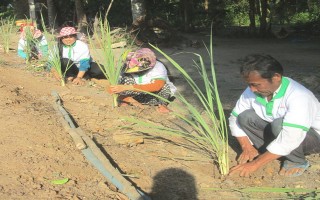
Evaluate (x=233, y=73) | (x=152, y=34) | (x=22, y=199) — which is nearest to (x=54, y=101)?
(x=22, y=199)

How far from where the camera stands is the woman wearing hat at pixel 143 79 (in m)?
3.62

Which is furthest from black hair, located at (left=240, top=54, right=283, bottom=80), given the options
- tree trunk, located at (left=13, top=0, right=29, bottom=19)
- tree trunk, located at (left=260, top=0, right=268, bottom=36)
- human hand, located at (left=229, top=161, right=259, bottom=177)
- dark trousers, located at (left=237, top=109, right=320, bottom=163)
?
tree trunk, located at (left=13, top=0, right=29, bottom=19)

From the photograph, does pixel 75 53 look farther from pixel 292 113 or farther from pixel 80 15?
pixel 80 15

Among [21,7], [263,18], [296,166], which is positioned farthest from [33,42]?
[21,7]

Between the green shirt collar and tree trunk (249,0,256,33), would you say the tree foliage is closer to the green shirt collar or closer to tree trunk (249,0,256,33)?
tree trunk (249,0,256,33)

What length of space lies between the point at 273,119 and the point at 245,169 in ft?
1.24

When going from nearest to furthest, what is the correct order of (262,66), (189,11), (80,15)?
(262,66), (80,15), (189,11)

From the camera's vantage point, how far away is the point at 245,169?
2.39 m

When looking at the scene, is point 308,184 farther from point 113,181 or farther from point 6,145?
point 6,145

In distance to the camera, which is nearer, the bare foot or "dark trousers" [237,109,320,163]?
"dark trousers" [237,109,320,163]

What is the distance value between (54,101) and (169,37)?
5.62 metres

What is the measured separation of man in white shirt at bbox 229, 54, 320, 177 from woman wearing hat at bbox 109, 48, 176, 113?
1.15 meters

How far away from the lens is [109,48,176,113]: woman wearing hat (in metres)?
3.62

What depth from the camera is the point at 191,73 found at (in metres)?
6.02
